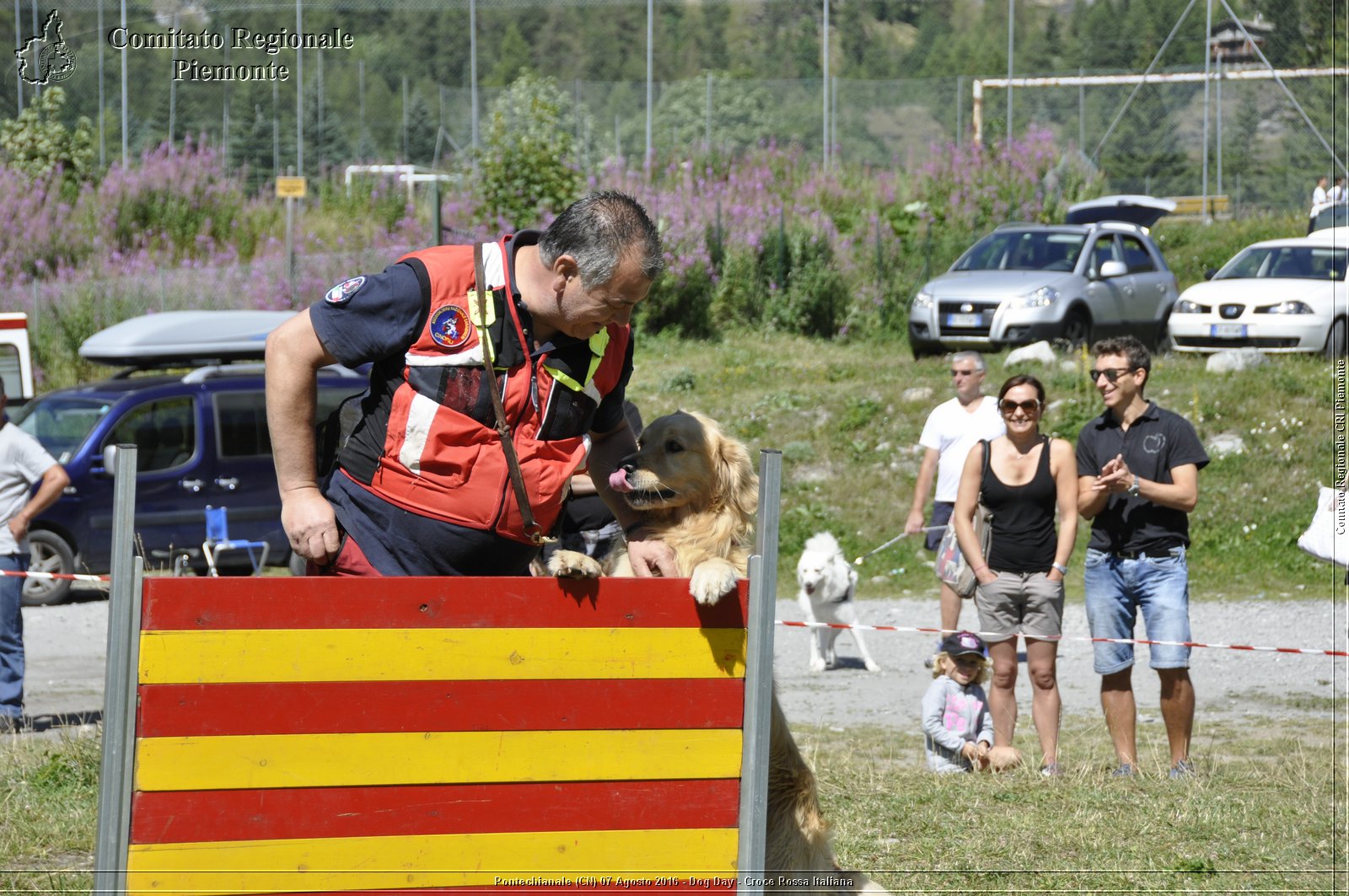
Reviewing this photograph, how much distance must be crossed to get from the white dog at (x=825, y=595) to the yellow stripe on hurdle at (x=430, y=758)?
6166 mm

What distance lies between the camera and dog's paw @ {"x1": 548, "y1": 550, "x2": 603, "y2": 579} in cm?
289

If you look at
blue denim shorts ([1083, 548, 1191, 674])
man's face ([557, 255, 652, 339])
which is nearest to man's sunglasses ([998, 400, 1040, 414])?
blue denim shorts ([1083, 548, 1191, 674])

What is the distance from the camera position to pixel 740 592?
3.03 m

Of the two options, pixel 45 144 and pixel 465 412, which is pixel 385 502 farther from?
pixel 45 144

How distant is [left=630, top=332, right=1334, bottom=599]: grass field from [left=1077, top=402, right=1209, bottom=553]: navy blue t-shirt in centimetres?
527

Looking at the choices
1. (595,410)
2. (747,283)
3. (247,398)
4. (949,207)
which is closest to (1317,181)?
(949,207)

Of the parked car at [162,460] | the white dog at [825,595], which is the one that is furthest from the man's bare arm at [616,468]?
the parked car at [162,460]

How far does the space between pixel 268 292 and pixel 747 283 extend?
6929 millimetres

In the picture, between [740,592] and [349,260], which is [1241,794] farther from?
[349,260]

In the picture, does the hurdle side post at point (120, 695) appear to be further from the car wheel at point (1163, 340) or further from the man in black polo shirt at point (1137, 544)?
the car wheel at point (1163, 340)

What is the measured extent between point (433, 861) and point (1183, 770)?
4.48 metres

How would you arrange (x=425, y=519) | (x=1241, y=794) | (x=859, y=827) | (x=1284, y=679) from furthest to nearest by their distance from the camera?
(x=1284, y=679) → (x=1241, y=794) → (x=859, y=827) → (x=425, y=519)

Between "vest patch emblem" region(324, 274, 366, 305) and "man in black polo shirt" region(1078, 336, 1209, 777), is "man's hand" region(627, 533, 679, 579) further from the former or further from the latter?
"man in black polo shirt" region(1078, 336, 1209, 777)

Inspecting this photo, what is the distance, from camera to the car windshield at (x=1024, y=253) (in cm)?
1709
